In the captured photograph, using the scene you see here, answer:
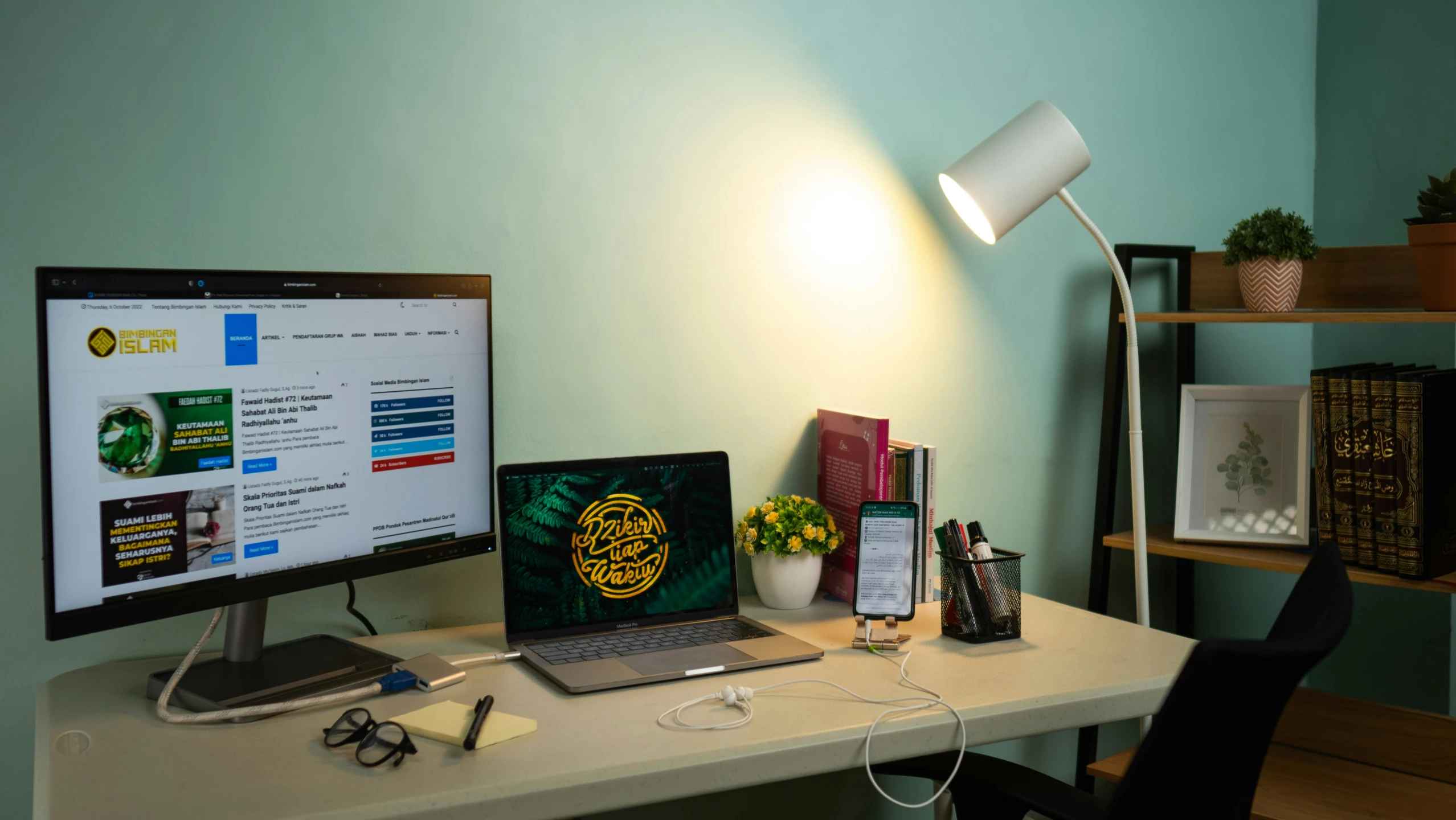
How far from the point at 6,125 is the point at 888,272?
138 cm

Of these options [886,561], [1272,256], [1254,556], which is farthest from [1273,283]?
[886,561]

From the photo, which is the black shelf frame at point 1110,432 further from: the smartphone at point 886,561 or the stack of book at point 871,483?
the smartphone at point 886,561

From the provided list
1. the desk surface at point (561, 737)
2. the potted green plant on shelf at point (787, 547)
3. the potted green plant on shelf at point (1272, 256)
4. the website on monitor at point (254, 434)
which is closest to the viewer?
the desk surface at point (561, 737)

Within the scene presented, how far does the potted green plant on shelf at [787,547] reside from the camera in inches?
63.6

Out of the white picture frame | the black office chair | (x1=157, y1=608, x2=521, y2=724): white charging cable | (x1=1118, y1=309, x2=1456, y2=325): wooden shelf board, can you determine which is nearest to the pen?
(x1=157, y1=608, x2=521, y2=724): white charging cable

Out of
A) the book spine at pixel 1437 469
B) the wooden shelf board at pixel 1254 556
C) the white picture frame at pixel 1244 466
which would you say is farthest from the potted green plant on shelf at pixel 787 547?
the book spine at pixel 1437 469

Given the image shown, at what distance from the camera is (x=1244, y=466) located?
2.03 metres

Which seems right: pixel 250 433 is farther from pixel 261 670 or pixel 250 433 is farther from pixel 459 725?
pixel 459 725

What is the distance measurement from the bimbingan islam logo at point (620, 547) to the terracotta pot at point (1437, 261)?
1396 millimetres

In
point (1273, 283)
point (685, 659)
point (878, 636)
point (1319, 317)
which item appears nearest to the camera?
point (685, 659)

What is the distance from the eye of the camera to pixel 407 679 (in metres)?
1.24

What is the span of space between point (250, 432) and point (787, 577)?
2.71ft

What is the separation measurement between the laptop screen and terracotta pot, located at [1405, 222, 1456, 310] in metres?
1.28

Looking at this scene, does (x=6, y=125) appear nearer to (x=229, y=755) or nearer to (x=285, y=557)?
(x=285, y=557)
